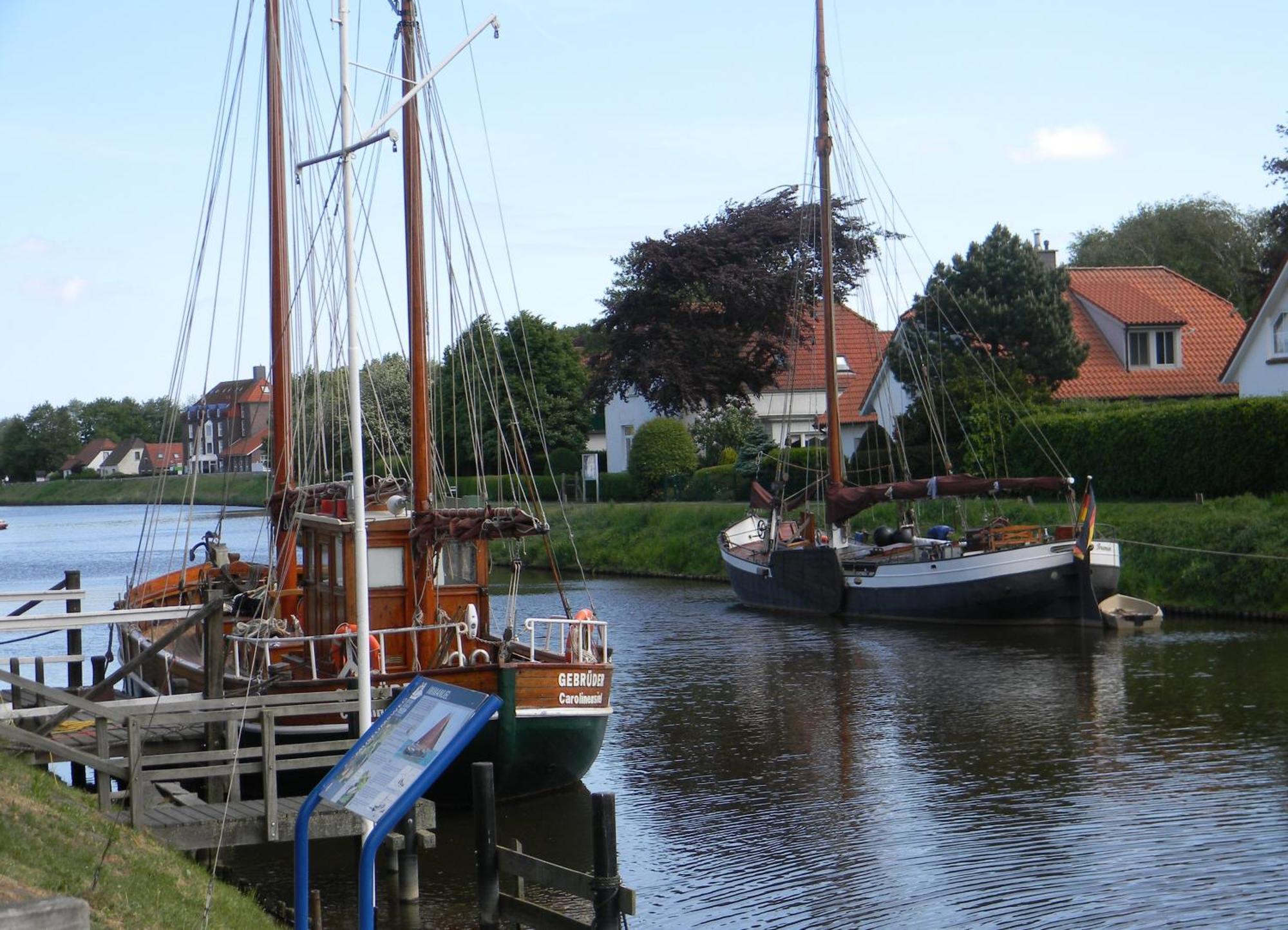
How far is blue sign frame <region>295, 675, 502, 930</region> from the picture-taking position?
28.5 feet

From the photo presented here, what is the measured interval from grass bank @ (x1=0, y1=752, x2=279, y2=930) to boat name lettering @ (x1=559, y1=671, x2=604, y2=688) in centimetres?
515

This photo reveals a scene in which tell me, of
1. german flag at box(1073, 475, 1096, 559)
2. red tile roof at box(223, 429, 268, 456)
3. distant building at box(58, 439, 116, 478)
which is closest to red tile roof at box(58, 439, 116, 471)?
distant building at box(58, 439, 116, 478)

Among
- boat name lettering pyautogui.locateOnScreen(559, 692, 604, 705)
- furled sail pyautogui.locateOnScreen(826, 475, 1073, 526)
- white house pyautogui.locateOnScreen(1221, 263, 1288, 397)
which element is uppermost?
white house pyautogui.locateOnScreen(1221, 263, 1288, 397)

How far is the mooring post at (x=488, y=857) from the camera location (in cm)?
1171

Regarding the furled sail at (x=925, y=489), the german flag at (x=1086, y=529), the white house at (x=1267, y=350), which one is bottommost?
the german flag at (x=1086, y=529)

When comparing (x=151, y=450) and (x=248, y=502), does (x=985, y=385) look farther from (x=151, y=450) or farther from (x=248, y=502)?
(x=151, y=450)

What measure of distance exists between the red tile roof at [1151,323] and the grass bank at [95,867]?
142 feet

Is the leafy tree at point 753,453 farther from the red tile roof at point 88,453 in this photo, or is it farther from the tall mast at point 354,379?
the red tile roof at point 88,453

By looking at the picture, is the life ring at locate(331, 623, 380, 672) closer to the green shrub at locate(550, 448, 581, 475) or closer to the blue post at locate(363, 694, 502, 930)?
the blue post at locate(363, 694, 502, 930)

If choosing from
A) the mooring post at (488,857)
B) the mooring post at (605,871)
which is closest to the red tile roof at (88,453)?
the mooring post at (488,857)

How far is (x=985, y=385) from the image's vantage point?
4634 centimetres

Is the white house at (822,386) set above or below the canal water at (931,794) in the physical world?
above

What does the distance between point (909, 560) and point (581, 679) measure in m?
19.6

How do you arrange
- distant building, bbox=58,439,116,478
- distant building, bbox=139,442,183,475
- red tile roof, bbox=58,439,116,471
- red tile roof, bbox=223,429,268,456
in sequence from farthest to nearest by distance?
red tile roof, bbox=58,439,116,471
distant building, bbox=58,439,116,478
distant building, bbox=139,442,183,475
red tile roof, bbox=223,429,268,456
